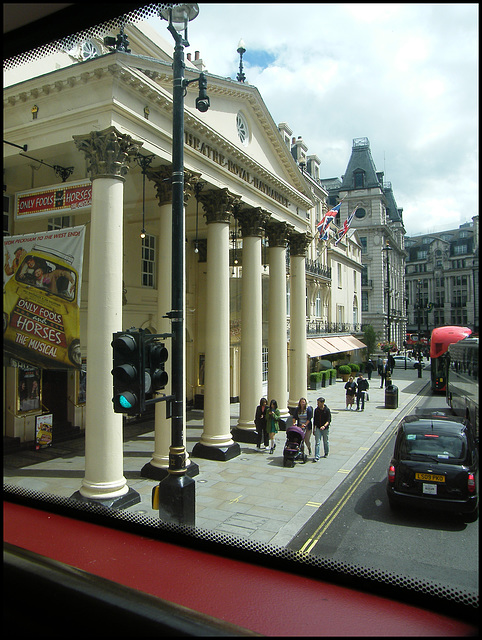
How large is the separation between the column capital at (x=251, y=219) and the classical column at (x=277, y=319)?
1765mm

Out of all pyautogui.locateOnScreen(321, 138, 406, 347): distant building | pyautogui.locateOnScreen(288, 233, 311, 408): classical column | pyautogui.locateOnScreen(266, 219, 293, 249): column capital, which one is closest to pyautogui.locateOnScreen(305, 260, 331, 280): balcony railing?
pyautogui.locateOnScreen(288, 233, 311, 408): classical column

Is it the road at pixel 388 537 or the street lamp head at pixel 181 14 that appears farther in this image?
the road at pixel 388 537

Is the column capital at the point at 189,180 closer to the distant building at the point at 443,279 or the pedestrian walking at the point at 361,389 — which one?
the distant building at the point at 443,279

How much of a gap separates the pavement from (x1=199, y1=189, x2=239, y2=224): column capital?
6087 mm

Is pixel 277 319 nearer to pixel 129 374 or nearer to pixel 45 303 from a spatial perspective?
pixel 45 303

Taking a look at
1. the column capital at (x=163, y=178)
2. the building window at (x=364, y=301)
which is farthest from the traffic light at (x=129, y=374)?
the column capital at (x=163, y=178)

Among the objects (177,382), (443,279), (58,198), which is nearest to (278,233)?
(58,198)

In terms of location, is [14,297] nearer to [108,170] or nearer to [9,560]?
[108,170]

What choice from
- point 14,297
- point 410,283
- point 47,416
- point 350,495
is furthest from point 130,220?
point 410,283

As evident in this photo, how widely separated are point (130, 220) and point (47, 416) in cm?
718

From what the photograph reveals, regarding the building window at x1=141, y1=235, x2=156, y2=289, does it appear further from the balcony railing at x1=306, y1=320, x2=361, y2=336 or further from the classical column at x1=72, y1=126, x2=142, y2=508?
the classical column at x1=72, y1=126, x2=142, y2=508

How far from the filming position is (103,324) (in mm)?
8266

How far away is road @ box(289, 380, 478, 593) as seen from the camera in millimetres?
4551

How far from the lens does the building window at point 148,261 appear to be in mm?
17234
